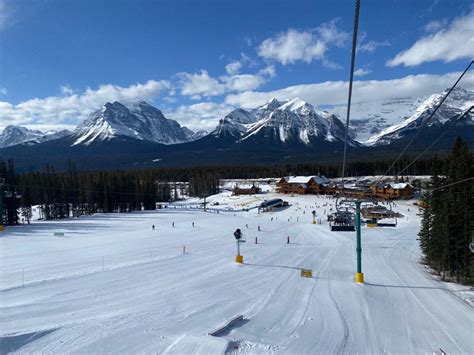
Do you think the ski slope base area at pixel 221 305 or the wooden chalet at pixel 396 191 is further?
the wooden chalet at pixel 396 191

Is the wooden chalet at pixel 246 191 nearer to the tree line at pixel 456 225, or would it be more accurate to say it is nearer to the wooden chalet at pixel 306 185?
the wooden chalet at pixel 306 185

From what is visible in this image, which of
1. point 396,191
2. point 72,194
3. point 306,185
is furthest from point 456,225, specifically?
point 306,185

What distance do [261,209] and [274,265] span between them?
68255 mm

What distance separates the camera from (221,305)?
16.5 meters

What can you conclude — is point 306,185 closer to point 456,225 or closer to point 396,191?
point 396,191

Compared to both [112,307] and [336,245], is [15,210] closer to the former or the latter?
[336,245]

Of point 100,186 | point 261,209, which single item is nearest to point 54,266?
point 261,209

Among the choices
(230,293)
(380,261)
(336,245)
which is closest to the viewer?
(230,293)

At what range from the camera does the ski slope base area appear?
12.3m

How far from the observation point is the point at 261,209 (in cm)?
9550

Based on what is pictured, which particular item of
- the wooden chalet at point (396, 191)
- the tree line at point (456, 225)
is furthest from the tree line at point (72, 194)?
the tree line at point (456, 225)

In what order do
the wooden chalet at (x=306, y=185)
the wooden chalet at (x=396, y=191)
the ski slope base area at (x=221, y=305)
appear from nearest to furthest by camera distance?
the ski slope base area at (x=221, y=305), the wooden chalet at (x=396, y=191), the wooden chalet at (x=306, y=185)

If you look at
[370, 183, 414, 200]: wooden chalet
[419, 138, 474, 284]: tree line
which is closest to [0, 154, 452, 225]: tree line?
[370, 183, 414, 200]: wooden chalet

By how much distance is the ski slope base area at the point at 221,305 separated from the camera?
40.3 feet
